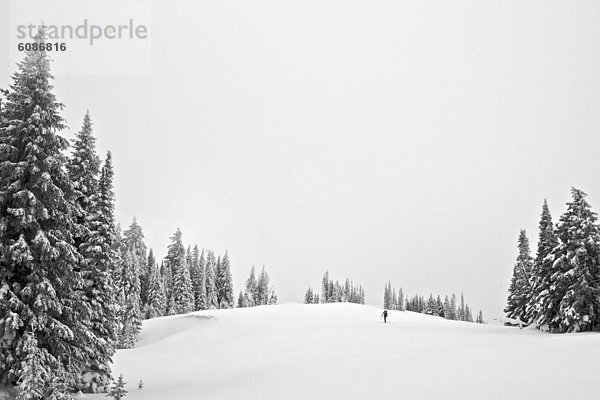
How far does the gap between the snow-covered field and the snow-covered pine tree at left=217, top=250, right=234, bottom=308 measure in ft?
169

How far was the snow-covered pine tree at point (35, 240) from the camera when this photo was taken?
51.1 ft

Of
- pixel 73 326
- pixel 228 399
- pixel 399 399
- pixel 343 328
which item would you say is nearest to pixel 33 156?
pixel 73 326

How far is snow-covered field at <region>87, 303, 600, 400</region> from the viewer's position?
16.7 meters

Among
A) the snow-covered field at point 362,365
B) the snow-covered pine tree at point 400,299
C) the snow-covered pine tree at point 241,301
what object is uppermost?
the snow-covered field at point 362,365

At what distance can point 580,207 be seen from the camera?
34.5 m

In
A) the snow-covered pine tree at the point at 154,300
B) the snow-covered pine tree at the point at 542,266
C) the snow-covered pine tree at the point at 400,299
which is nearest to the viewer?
the snow-covered pine tree at the point at 542,266

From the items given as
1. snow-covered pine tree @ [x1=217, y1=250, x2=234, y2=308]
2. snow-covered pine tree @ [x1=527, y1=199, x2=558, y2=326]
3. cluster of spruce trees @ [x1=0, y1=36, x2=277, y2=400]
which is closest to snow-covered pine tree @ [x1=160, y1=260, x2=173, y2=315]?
snow-covered pine tree @ [x1=217, y1=250, x2=234, y2=308]

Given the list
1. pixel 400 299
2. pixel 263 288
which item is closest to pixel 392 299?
pixel 400 299

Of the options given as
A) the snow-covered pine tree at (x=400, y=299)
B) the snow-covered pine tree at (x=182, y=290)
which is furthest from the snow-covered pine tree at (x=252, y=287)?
the snow-covered pine tree at (x=400, y=299)

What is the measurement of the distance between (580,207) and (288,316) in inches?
1274

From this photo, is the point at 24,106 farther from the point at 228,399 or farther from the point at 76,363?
the point at 228,399

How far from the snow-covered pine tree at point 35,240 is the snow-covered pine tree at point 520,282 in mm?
52995

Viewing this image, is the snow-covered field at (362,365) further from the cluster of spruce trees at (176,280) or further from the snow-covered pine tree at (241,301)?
the snow-covered pine tree at (241,301)

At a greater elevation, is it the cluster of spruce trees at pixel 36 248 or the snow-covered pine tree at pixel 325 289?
the cluster of spruce trees at pixel 36 248
